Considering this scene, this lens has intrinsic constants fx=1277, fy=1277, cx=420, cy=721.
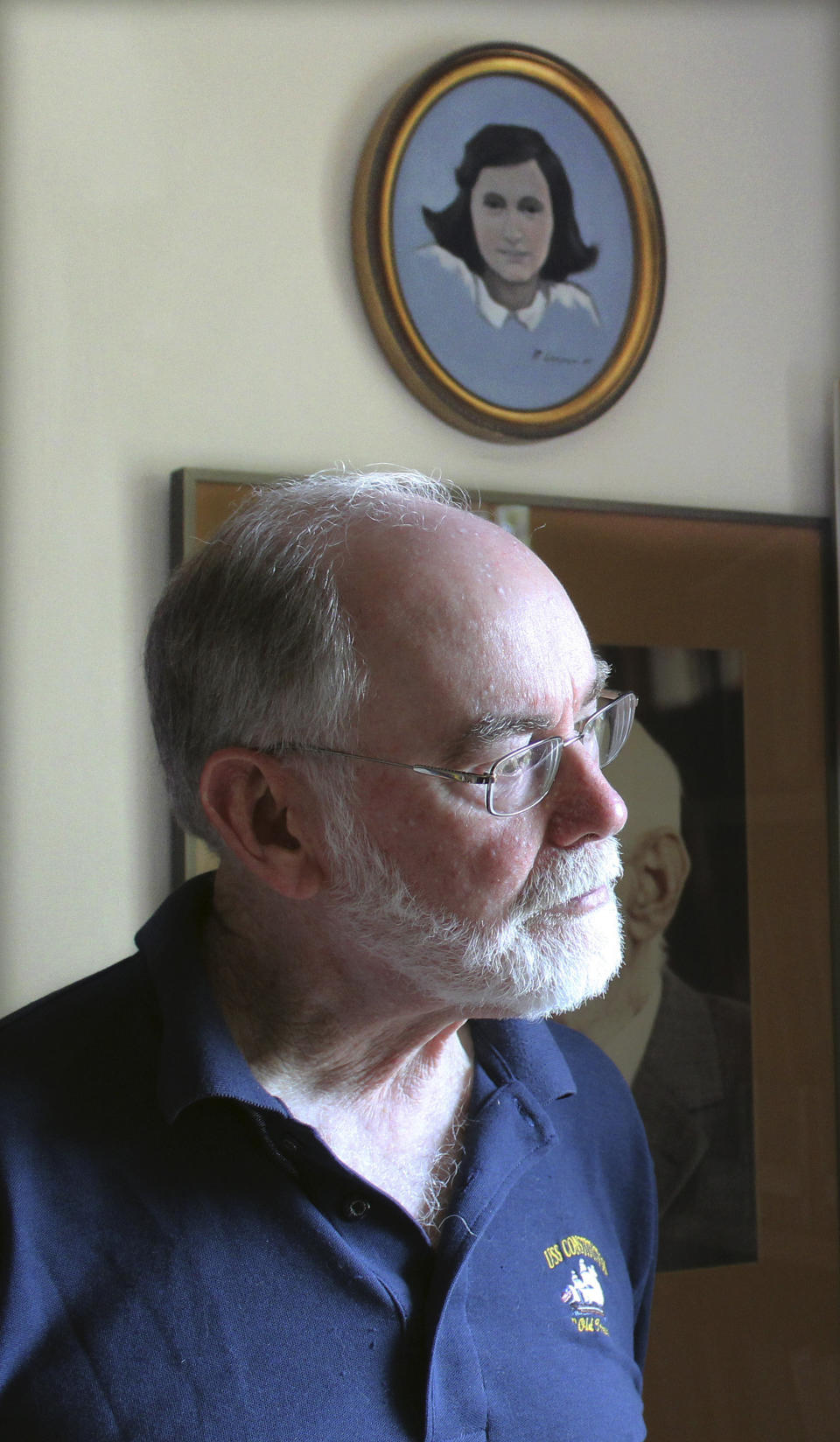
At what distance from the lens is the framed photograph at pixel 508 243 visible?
1607 mm

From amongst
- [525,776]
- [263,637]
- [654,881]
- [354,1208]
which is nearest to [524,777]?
[525,776]

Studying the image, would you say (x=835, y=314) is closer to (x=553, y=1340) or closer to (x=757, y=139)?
(x=757, y=139)

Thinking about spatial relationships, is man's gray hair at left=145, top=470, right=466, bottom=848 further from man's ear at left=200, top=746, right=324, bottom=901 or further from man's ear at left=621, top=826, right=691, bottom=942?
man's ear at left=621, top=826, right=691, bottom=942

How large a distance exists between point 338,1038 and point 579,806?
27 cm

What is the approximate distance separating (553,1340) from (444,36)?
153 centimetres

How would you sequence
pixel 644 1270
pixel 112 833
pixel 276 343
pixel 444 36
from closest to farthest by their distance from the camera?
pixel 644 1270
pixel 112 833
pixel 276 343
pixel 444 36

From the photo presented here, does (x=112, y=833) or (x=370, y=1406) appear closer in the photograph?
(x=370, y=1406)

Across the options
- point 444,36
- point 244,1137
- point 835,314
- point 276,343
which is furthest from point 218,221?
point 244,1137

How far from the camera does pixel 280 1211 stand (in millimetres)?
910

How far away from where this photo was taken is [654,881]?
1.69 m

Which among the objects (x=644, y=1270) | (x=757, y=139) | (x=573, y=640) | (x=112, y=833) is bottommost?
(x=644, y=1270)

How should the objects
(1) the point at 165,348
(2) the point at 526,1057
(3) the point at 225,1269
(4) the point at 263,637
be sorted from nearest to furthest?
(3) the point at 225,1269 → (4) the point at 263,637 → (2) the point at 526,1057 → (1) the point at 165,348
